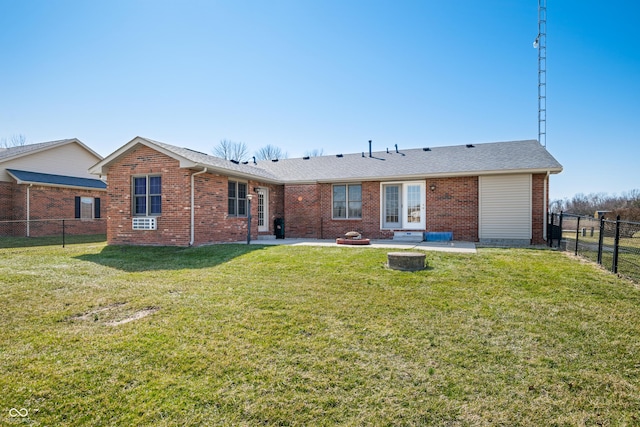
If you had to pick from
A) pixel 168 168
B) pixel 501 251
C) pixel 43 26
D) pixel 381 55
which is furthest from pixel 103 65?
pixel 501 251

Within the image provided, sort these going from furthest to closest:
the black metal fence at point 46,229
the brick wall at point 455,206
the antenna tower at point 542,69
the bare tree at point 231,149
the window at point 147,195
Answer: the bare tree at point 231,149, the black metal fence at point 46,229, the antenna tower at point 542,69, the brick wall at point 455,206, the window at point 147,195

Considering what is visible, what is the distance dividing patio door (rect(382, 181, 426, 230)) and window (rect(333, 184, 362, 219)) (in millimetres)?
1126

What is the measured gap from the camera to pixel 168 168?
11.1 m

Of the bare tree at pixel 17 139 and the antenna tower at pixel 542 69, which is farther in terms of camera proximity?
the bare tree at pixel 17 139

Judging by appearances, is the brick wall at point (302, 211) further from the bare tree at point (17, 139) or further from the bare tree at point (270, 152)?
the bare tree at point (17, 139)

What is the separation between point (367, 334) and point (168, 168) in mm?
9580

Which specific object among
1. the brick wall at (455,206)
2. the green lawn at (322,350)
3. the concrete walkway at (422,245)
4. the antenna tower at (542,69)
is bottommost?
the green lawn at (322,350)

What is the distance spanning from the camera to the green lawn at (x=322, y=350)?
8.11 ft

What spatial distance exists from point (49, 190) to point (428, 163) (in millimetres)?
19817

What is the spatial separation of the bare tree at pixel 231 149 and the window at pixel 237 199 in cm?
3736

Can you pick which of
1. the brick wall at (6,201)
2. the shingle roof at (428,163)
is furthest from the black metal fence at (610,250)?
the brick wall at (6,201)

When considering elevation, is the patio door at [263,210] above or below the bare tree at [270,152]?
below

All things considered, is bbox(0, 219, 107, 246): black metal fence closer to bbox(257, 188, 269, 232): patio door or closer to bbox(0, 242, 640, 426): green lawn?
bbox(257, 188, 269, 232): patio door

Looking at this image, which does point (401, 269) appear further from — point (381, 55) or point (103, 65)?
point (103, 65)
